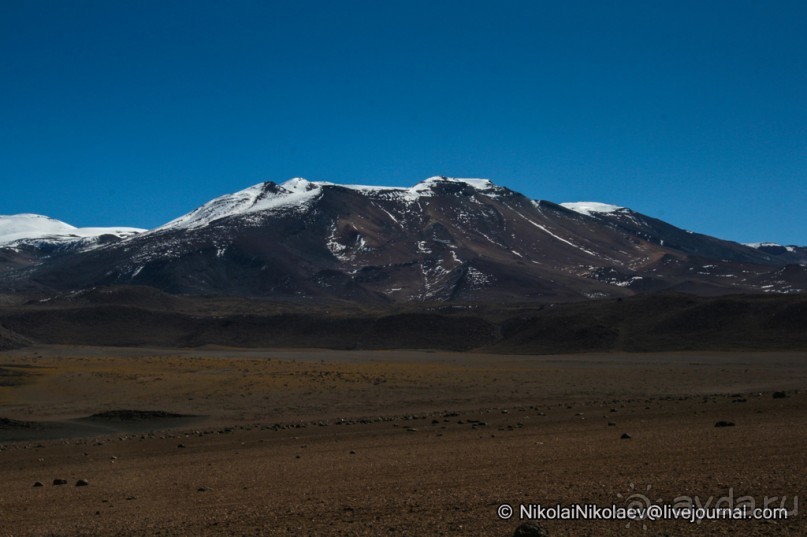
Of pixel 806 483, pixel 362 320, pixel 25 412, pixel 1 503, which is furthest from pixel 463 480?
pixel 362 320

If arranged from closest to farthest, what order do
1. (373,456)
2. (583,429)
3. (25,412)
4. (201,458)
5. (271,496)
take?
1. (271,496)
2. (373,456)
3. (201,458)
4. (583,429)
5. (25,412)

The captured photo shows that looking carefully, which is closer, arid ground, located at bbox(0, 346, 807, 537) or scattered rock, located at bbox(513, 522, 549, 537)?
scattered rock, located at bbox(513, 522, 549, 537)

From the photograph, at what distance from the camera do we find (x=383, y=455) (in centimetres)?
1989

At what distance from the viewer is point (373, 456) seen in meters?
19.8

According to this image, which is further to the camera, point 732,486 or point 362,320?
point 362,320

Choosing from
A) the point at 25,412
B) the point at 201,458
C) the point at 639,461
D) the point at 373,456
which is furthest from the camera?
the point at 25,412

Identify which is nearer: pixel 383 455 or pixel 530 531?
pixel 530 531

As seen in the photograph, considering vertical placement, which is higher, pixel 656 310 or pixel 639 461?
pixel 656 310

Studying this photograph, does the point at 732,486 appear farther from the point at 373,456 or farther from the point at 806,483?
the point at 373,456

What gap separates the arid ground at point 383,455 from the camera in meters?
12.8

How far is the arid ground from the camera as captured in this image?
12.8 m

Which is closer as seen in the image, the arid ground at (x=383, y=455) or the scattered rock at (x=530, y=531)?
the scattered rock at (x=530, y=531)

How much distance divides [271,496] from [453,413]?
53.7 feet

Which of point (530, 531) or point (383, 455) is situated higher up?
point (530, 531)
